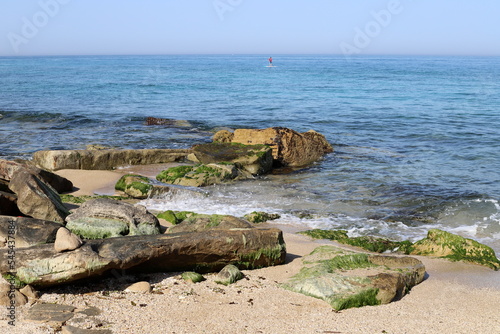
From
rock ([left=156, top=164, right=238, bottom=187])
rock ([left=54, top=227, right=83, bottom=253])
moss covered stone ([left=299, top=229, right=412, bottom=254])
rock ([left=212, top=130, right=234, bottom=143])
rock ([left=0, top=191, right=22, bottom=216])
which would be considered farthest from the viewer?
rock ([left=212, top=130, right=234, bottom=143])

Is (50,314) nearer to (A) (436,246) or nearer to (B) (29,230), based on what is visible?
(B) (29,230)

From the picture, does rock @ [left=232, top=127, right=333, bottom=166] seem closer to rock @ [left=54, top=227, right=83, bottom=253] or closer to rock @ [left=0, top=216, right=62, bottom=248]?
rock @ [left=0, top=216, right=62, bottom=248]

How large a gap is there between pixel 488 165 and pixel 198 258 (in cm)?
1188

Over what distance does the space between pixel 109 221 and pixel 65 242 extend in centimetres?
163

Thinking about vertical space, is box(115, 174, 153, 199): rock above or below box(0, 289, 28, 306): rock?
below

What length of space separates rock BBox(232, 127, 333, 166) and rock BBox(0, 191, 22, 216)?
8774 mm

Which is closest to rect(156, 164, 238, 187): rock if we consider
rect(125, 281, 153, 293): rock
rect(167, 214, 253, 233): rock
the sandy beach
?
rect(167, 214, 253, 233): rock

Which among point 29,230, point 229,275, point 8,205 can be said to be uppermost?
point 29,230

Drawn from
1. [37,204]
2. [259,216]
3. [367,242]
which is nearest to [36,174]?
[37,204]

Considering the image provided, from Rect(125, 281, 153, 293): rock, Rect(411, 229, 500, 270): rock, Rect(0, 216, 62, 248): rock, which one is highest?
Rect(0, 216, 62, 248): rock

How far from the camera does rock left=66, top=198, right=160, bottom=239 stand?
6.84 metres

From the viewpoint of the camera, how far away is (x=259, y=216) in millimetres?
9523

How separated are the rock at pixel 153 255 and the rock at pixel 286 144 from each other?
854cm

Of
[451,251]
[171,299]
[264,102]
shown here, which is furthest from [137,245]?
[264,102]
